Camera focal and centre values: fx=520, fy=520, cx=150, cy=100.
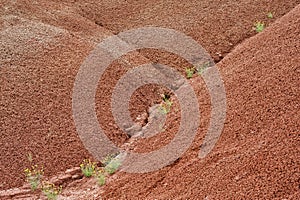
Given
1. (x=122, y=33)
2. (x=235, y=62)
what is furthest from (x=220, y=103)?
(x=122, y=33)

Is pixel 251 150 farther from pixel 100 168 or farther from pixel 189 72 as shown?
pixel 189 72

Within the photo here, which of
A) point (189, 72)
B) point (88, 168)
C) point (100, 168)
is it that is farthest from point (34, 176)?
point (189, 72)

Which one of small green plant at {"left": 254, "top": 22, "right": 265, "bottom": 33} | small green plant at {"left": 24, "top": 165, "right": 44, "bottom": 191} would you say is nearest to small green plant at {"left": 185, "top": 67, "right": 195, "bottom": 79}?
small green plant at {"left": 254, "top": 22, "right": 265, "bottom": 33}

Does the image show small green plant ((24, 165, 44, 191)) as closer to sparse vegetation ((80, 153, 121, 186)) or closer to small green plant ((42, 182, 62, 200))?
small green plant ((42, 182, 62, 200))

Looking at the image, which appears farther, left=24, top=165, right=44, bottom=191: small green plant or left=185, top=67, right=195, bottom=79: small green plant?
left=185, top=67, right=195, bottom=79: small green plant

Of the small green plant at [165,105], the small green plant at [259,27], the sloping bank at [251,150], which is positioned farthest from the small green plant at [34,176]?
the small green plant at [259,27]
